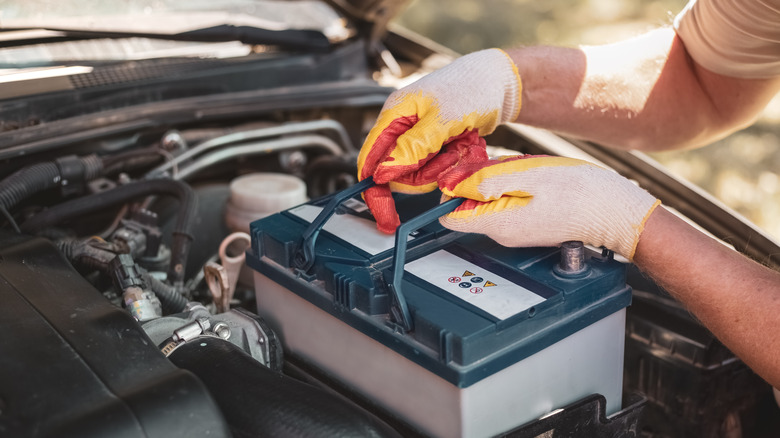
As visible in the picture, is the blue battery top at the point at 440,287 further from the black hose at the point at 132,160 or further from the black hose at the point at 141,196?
the black hose at the point at 132,160

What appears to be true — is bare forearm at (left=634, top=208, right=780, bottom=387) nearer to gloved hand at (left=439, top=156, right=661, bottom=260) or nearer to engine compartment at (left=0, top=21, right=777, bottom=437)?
gloved hand at (left=439, top=156, right=661, bottom=260)

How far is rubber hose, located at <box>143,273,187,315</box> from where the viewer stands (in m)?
1.15

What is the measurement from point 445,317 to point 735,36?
2.83 ft

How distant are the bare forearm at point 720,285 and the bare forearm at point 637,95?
0.47 metres

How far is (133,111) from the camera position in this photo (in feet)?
4.80

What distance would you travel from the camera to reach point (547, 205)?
38.0 inches

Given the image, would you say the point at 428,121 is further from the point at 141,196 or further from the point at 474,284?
the point at 141,196

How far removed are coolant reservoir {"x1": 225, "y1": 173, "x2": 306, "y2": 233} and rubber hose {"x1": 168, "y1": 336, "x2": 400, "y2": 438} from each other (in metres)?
0.50

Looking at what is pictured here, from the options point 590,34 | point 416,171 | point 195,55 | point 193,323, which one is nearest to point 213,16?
point 195,55

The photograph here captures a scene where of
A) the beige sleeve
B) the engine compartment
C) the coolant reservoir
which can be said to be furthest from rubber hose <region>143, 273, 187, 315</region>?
the beige sleeve

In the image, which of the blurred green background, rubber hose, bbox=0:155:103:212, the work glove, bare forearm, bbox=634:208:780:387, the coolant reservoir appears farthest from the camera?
the blurred green background

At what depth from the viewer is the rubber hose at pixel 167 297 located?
3.76 ft

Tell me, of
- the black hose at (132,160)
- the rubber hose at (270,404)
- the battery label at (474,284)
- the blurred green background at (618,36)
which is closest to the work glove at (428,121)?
the battery label at (474,284)

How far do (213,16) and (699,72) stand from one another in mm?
1052
